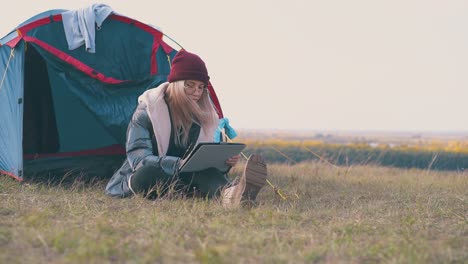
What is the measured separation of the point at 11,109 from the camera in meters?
5.44

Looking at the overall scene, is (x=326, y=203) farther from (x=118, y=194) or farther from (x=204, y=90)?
(x=118, y=194)

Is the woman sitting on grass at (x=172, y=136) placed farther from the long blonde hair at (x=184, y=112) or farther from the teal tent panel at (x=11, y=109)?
the teal tent panel at (x=11, y=109)

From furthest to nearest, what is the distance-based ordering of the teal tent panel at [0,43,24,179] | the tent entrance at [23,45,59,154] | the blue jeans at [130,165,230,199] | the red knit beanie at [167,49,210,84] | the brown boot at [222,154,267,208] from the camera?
the tent entrance at [23,45,59,154] → the teal tent panel at [0,43,24,179] → the red knit beanie at [167,49,210,84] → the blue jeans at [130,165,230,199] → the brown boot at [222,154,267,208]

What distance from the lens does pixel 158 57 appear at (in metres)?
6.10

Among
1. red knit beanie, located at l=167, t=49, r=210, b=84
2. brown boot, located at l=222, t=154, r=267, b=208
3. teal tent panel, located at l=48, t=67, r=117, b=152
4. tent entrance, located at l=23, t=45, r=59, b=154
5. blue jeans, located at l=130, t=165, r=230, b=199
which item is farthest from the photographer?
teal tent panel, located at l=48, t=67, r=117, b=152

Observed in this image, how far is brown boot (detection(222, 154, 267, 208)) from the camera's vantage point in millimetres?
4066

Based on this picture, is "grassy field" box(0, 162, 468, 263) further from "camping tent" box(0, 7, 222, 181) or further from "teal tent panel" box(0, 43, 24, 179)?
"camping tent" box(0, 7, 222, 181)

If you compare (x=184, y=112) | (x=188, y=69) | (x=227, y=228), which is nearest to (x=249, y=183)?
(x=227, y=228)

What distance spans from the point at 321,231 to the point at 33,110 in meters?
4.06

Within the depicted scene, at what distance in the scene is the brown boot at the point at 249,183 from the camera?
4.07m

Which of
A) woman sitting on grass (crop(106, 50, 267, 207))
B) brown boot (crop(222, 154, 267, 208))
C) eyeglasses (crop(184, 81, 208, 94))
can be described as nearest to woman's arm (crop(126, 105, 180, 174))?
woman sitting on grass (crop(106, 50, 267, 207))

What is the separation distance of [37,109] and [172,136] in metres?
2.46

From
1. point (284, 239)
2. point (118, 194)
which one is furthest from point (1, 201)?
point (284, 239)

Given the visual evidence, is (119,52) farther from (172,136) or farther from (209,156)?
(209,156)
